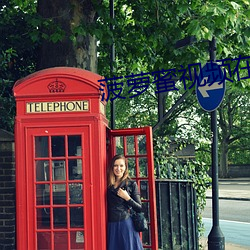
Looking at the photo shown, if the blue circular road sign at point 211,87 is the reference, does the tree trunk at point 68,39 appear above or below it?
above

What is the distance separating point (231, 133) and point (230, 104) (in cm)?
281

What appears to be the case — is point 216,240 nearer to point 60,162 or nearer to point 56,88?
point 60,162

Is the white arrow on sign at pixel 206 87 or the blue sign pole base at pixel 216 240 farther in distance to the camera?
the blue sign pole base at pixel 216 240

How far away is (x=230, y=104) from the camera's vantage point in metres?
45.6

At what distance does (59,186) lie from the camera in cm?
571

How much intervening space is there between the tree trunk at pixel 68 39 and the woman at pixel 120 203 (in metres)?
2.66

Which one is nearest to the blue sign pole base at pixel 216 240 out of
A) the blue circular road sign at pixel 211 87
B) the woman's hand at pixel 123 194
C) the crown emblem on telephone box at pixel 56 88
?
the blue circular road sign at pixel 211 87

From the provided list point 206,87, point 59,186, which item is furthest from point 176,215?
point 59,186

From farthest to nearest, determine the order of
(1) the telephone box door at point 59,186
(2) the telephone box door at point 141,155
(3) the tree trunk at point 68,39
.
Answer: (3) the tree trunk at point 68,39 < (2) the telephone box door at point 141,155 < (1) the telephone box door at point 59,186

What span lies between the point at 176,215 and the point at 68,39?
3.15 metres

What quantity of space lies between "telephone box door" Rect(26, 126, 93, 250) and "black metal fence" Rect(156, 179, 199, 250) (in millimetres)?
2369

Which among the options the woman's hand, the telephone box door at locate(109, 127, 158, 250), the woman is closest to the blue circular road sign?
the telephone box door at locate(109, 127, 158, 250)

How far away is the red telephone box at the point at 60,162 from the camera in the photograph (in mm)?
5664

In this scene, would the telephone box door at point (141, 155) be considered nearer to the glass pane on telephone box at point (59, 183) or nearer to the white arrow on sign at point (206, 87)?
the glass pane on telephone box at point (59, 183)
